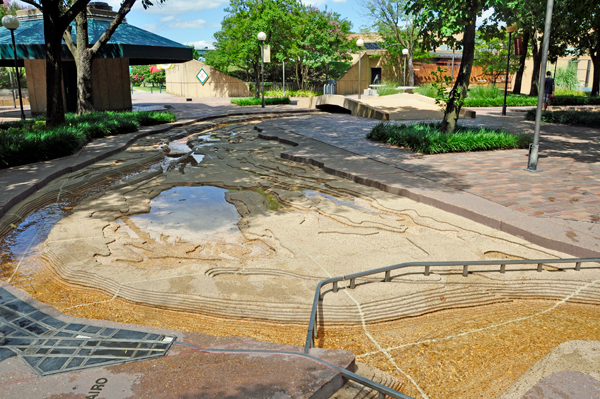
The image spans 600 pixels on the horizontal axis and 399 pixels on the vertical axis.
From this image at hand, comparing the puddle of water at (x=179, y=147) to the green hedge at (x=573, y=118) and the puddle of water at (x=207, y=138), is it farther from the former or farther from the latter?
the green hedge at (x=573, y=118)

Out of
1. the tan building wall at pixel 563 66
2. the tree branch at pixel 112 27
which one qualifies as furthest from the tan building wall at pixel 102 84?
the tan building wall at pixel 563 66

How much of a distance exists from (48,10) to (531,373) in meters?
16.1

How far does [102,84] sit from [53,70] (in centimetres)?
948

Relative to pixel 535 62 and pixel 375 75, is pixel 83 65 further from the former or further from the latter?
pixel 375 75

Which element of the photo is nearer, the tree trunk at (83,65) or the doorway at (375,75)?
the tree trunk at (83,65)

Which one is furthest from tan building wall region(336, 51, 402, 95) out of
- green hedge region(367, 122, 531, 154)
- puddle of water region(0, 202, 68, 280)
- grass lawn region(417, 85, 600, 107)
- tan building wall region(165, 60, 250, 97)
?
puddle of water region(0, 202, 68, 280)

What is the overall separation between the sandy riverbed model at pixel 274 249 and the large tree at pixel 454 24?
589cm

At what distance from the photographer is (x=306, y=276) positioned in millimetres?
5117

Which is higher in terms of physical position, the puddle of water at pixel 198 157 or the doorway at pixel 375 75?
the doorway at pixel 375 75

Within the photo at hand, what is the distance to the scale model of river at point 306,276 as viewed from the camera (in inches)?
159

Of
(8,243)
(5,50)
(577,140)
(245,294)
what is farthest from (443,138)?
(5,50)

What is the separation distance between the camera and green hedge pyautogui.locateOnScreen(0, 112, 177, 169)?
1063 centimetres

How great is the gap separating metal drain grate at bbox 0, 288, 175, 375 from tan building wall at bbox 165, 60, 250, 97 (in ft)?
129

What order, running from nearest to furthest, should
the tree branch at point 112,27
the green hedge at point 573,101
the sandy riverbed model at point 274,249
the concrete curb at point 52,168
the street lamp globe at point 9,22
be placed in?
the sandy riverbed model at point 274,249
the concrete curb at point 52,168
the street lamp globe at point 9,22
the tree branch at point 112,27
the green hedge at point 573,101
